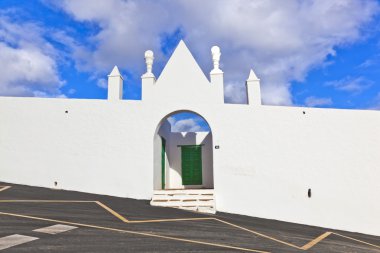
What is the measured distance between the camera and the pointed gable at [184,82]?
1360 centimetres

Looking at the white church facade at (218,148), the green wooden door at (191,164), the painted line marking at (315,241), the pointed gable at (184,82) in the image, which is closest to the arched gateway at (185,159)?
the green wooden door at (191,164)

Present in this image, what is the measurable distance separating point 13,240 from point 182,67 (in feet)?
32.8

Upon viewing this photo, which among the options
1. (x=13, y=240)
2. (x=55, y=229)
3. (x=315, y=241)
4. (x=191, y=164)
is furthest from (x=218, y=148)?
(x=13, y=240)

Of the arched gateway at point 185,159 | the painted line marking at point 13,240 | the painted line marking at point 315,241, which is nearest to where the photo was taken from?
the painted line marking at point 13,240

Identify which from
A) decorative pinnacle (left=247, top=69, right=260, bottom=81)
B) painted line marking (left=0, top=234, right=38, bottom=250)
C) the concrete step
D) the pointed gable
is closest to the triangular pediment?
the pointed gable

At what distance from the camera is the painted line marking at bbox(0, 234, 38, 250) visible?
19.0 ft

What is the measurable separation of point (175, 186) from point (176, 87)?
22.2 ft

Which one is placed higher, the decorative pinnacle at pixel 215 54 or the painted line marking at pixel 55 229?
the decorative pinnacle at pixel 215 54

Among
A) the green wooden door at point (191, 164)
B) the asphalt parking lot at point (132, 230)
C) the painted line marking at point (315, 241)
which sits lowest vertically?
the painted line marking at point (315, 241)

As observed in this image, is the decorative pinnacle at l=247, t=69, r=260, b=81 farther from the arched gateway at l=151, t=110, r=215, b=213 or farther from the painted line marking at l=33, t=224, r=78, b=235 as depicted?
the painted line marking at l=33, t=224, r=78, b=235

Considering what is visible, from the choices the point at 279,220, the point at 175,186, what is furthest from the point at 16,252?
the point at 175,186

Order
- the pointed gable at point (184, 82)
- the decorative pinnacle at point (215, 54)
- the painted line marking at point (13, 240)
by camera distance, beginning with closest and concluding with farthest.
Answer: the painted line marking at point (13, 240) < the pointed gable at point (184, 82) < the decorative pinnacle at point (215, 54)

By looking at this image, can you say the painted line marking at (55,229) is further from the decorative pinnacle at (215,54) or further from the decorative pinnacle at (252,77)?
the decorative pinnacle at (252,77)

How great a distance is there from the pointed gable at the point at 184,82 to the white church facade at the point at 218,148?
0.16ft
